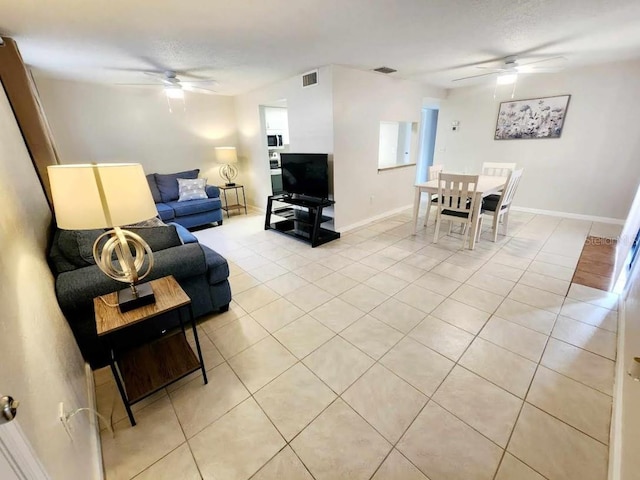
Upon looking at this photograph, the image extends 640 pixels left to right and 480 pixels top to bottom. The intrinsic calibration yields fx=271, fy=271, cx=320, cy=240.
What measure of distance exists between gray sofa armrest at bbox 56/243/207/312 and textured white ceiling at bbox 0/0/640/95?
1717 millimetres

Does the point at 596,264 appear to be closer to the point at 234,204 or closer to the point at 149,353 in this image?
the point at 149,353

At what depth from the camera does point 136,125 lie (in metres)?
4.46

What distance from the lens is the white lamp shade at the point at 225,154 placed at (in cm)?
506

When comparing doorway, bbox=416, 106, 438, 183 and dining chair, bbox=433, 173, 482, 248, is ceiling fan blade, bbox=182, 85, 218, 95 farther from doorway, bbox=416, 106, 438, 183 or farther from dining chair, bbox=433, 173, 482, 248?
doorway, bbox=416, 106, 438, 183

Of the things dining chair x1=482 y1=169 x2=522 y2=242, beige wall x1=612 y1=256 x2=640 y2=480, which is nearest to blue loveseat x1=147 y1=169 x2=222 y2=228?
dining chair x1=482 y1=169 x2=522 y2=242

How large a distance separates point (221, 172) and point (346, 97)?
3.07 m

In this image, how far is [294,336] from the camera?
81.2 inches

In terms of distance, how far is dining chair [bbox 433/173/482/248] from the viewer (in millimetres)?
3238

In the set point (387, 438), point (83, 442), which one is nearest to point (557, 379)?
point (387, 438)

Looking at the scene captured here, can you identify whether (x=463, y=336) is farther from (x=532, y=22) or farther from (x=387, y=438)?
(x=532, y=22)

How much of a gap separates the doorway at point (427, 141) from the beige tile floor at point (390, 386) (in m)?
4.37

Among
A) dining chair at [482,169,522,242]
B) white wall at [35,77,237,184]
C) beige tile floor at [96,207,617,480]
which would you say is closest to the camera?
beige tile floor at [96,207,617,480]

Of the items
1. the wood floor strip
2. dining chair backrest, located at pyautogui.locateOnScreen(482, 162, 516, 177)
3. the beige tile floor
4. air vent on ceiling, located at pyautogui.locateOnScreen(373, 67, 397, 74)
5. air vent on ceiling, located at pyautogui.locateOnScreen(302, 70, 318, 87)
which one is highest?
air vent on ceiling, located at pyautogui.locateOnScreen(373, 67, 397, 74)

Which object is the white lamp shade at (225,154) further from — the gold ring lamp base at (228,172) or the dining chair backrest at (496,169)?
the dining chair backrest at (496,169)
